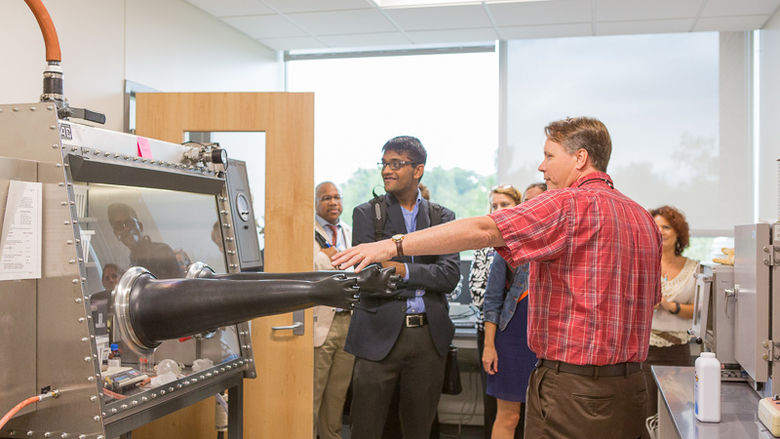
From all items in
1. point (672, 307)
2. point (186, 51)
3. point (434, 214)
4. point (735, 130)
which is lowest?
point (672, 307)

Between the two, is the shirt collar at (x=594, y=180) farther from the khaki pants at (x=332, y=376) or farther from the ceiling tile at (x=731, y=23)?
the ceiling tile at (x=731, y=23)

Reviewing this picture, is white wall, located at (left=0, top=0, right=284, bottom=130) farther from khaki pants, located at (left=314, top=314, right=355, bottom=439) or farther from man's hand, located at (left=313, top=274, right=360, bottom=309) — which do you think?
man's hand, located at (left=313, top=274, right=360, bottom=309)

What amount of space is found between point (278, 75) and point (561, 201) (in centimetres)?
416

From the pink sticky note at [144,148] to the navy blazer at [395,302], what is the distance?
1021 mm

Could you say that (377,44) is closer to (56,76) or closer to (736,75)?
(736,75)

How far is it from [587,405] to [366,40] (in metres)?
3.73

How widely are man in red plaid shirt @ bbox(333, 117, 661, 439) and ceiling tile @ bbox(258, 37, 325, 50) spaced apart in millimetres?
3505

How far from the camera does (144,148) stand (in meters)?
1.93

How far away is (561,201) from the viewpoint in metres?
1.74

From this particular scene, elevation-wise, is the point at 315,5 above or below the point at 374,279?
above

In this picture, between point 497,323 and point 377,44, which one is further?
point 377,44

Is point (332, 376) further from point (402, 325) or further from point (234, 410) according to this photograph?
point (234, 410)

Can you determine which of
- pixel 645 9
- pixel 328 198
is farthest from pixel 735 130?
pixel 328 198

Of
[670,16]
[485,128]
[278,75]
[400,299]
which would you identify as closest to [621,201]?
[400,299]
